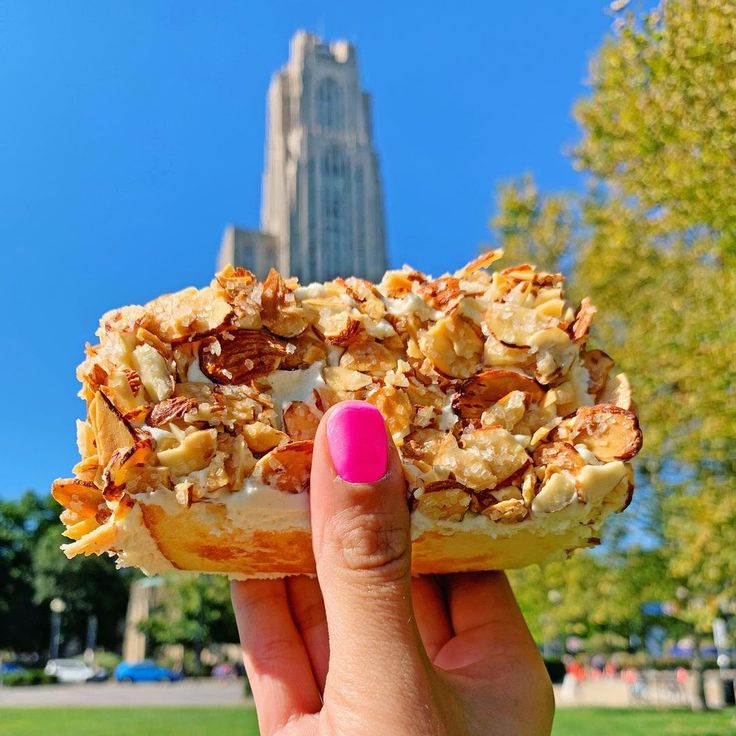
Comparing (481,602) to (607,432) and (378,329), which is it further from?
(378,329)

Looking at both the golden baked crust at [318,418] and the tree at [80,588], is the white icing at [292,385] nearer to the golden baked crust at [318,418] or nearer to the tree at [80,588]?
the golden baked crust at [318,418]

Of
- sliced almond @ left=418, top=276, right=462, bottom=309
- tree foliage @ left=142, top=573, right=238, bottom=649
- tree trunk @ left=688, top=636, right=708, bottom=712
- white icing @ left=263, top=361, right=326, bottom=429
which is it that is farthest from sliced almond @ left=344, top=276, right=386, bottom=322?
tree foliage @ left=142, top=573, right=238, bottom=649

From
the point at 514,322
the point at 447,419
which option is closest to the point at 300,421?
the point at 447,419

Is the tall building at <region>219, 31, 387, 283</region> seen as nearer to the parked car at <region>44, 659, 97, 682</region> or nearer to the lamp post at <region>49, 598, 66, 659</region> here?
the lamp post at <region>49, 598, 66, 659</region>

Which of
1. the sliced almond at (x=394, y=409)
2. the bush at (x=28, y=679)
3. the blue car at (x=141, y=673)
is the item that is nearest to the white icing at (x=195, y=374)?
the sliced almond at (x=394, y=409)

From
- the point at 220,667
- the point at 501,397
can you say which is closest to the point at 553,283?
the point at 501,397

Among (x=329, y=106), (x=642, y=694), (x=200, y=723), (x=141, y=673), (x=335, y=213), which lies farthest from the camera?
(x=329, y=106)
